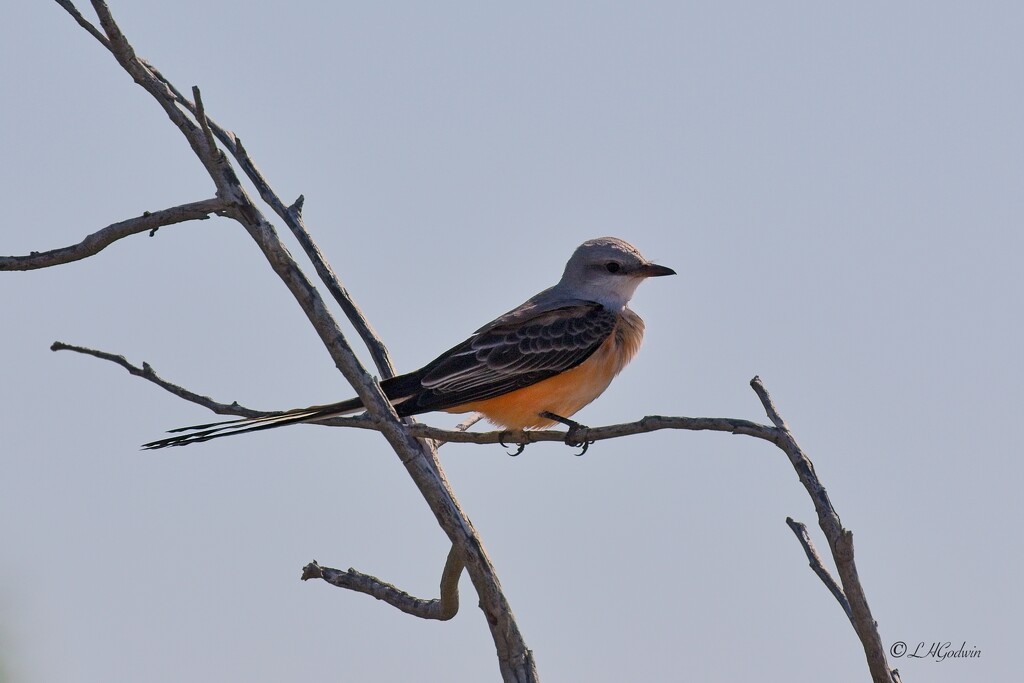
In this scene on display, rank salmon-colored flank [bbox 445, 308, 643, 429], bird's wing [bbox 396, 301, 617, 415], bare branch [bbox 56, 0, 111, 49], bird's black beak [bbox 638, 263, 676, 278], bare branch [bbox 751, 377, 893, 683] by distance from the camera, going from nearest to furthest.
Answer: bare branch [bbox 751, 377, 893, 683] < bare branch [bbox 56, 0, 111, 49] < bird's wing [bbox 396, 301, 617, 415] < salmon-colored flank [bbox 445, 308, 643, 429] < bird's black beak [bbox 638, 263, 676, 278]

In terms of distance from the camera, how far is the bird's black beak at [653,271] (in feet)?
29.3

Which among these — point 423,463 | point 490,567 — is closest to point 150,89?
point 423,463

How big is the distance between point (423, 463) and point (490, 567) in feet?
1.96

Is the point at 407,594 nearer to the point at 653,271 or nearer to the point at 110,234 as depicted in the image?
the point at 110,234

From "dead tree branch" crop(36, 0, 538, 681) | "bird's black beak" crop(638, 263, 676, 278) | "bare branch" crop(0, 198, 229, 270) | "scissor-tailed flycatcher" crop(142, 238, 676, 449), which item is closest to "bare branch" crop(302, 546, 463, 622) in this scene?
"dead tree branch" crop(36, 0, 538, 681)

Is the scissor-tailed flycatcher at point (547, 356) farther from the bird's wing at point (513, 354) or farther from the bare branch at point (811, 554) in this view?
the bare branch at point (811, 554)

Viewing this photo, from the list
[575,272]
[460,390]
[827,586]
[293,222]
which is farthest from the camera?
[575,272]

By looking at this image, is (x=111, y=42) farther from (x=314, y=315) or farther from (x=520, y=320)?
(x=520, y=320)

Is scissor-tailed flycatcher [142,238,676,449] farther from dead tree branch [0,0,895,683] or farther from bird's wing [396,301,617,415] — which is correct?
dead tree branch [0,0,895,683]

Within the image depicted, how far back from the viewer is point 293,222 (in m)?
6.36

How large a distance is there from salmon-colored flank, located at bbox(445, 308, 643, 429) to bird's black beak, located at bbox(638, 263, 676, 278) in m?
0.93

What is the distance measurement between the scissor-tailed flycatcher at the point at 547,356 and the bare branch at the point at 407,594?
1331mm

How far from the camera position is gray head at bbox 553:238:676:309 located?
29.3 feet

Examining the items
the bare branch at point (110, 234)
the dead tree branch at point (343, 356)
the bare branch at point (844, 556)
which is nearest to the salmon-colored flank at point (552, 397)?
the dead tree branch at point (343, 356)
